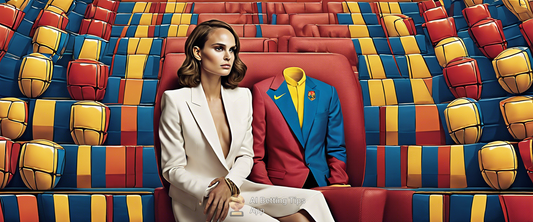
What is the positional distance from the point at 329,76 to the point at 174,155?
24.6 inches

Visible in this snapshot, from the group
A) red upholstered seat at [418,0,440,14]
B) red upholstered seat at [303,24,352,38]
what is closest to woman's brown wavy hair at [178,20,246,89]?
red upholstered seat at [303,24,352,38]

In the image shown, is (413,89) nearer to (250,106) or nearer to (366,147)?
(366,147)

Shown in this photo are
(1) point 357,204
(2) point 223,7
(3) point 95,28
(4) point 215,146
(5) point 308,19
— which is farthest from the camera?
(2) point 223,7

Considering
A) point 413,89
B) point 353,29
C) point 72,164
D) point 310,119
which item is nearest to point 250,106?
point 310,119

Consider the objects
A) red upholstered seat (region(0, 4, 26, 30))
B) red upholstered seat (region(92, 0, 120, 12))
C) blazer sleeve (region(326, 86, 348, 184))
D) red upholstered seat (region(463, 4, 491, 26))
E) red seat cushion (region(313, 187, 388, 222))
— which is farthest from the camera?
red upholstered seat (region(92, 0, 120, 12))

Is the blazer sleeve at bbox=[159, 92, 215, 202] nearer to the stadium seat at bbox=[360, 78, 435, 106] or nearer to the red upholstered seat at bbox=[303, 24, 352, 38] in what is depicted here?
the stadium seat at bbox=[360, 78, 435, 106]

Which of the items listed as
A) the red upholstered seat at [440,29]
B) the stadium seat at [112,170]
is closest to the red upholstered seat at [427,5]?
the red upholstered seat at [440,29]

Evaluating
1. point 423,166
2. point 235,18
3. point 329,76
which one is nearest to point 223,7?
point 235,18

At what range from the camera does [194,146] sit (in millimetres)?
1048

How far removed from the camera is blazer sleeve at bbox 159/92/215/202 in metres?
0.96

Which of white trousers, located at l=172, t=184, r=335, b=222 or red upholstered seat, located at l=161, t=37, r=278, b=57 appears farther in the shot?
red upholstered seat, located at l=161, t=37, r=278, b=57

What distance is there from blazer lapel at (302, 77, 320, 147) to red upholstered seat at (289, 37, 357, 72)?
36 cm

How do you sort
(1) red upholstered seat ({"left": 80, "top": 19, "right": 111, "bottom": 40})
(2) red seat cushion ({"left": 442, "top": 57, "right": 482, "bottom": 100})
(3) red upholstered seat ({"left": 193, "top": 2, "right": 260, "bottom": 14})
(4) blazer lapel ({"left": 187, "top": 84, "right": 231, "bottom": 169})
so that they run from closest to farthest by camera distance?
(4) blazer lapel ({"left": 187, "top": 84, "right": 231, "bottom": 169})
(2) red seat cushion ({"left": 442, "top": 57, "right": 482, "bottom": 100})
(1) red upholstered seat ({"left": 80, "top": 19, "right": 111, "bottom": 40})
(3) red upholstered seat ({"left": 193, "top": 2, "right": 260, "bottom": 14})

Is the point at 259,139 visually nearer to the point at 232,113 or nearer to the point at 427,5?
the point at 232,113
